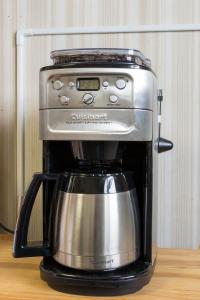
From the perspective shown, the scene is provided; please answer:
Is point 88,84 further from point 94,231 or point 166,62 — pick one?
point 166,62

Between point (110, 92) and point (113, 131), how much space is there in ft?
0.23

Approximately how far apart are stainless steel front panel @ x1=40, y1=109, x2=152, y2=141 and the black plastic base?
A: 0.25 m

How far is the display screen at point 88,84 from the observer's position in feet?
2.27

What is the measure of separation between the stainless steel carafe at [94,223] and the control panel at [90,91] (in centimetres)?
14

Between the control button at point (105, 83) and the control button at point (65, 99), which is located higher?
the control button at point (105, 83)

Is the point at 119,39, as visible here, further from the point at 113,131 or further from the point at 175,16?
the point at 113,131

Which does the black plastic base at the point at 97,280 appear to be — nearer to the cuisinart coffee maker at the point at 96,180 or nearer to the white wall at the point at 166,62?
the cuisinart coffee maker at the point at 96,180

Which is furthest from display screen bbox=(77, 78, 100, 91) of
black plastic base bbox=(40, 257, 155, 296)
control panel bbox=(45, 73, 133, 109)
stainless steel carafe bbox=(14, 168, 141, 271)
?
black plastic base bbox=(40, 257, 155, 296)

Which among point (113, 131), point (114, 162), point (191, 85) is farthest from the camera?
point (191, 85)

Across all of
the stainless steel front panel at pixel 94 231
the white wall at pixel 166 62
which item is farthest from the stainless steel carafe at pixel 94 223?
the white wall at pixel 166 62

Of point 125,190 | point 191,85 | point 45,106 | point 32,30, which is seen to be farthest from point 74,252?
point 32,30

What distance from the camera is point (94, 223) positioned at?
701 mm

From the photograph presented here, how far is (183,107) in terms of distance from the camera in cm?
103

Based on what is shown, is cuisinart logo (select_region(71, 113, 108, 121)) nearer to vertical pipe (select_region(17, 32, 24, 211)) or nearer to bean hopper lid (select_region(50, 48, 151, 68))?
bean hopper lid (select_region(50, 48, 151, 68))
